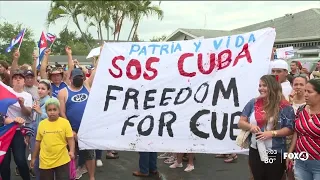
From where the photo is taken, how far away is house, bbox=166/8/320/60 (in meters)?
17.3

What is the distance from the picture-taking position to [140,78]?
508 centimetres

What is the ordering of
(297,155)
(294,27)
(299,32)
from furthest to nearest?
(294,27)
(299,32)
(297,155)

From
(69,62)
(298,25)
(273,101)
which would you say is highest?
(298,25)

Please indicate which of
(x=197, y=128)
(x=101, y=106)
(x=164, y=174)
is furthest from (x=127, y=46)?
(x=164, y=174)

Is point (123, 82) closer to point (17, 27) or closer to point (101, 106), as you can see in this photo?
point (101, 106)

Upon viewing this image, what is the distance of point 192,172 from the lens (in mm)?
6508

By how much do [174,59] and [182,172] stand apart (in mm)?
2261

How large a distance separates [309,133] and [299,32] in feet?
54.2

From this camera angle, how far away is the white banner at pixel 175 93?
468cm

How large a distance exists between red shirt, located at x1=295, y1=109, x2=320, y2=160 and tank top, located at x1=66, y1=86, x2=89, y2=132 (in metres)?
2.81

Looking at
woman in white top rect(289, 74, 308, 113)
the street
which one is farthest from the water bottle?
the street

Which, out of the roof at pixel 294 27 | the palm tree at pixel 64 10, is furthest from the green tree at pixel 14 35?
the roof at pixel 294 27

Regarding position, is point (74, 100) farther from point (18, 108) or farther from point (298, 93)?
point (298, 93)

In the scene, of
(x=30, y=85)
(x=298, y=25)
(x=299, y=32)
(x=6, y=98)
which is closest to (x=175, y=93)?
(x=6, y=98)
